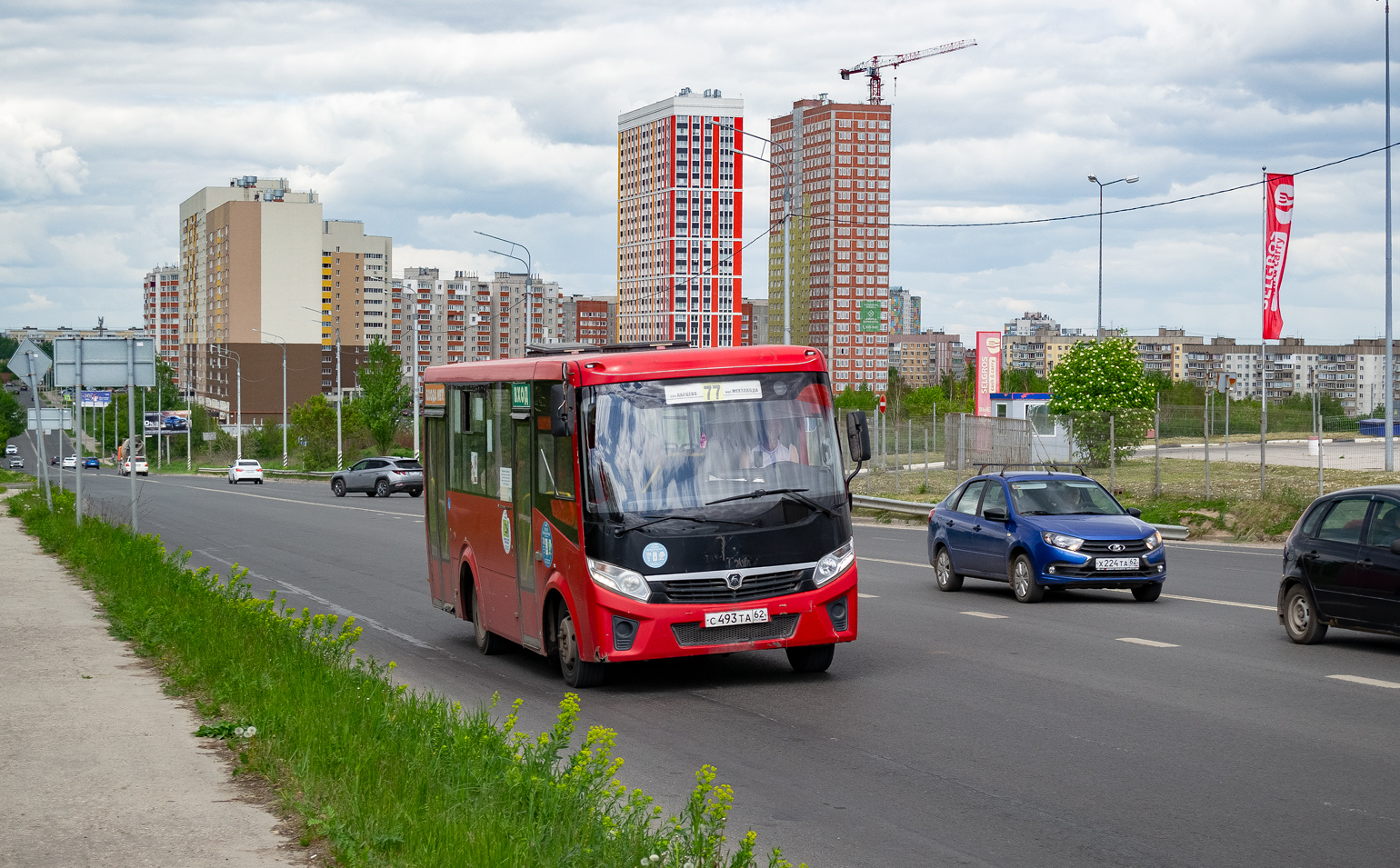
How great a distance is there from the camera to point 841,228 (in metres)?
187

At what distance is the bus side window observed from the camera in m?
10.8

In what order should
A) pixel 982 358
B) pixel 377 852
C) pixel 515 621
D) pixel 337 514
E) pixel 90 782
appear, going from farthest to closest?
pixel 982 358
pixel 337 514
pixel 515 621
pixel 90 782
pixel 377 852

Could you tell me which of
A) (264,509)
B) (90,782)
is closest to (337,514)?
(264,509)

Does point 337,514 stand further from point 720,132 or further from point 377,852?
point 720,132

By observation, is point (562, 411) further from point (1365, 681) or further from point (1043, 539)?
point (1043, 539)

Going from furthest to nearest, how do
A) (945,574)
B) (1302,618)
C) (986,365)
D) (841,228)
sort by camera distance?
(841,228) → (986,365) → (945,574) → (1302,618)

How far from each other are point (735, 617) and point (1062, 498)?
7.90 meters

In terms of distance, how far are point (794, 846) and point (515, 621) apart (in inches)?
241

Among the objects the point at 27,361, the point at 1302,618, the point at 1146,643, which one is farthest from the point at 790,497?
the point at 27,361

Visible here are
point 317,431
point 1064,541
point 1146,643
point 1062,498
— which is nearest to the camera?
point 1146,643

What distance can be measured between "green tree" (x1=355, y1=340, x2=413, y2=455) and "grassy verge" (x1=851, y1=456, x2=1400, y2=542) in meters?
43.8

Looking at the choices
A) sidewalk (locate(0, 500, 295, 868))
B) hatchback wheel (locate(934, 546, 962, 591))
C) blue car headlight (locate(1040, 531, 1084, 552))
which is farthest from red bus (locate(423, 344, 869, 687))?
hatchback wheel (locate(934, 546, 962, 591))

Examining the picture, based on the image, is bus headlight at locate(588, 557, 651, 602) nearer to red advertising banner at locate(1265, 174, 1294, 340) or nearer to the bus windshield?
the bus windshield

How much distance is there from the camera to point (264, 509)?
1676 inches
